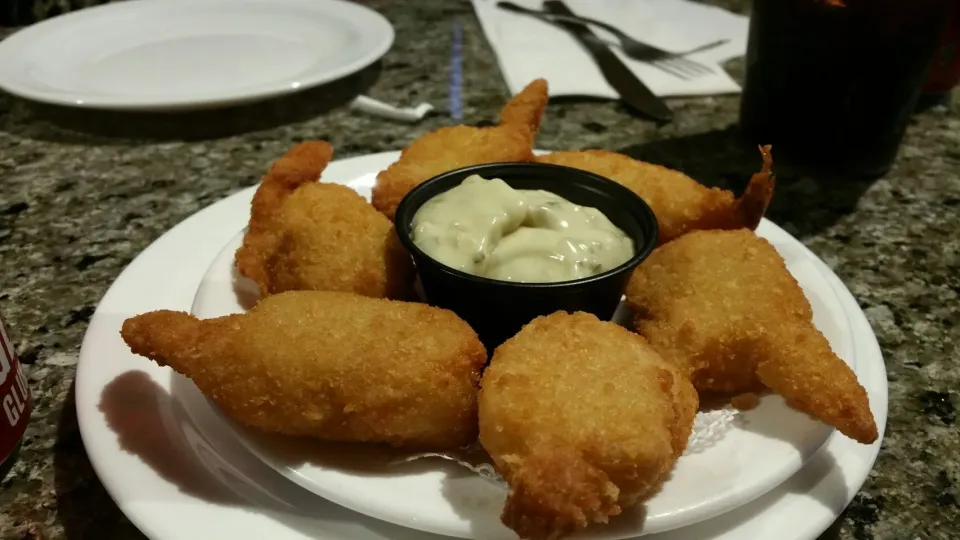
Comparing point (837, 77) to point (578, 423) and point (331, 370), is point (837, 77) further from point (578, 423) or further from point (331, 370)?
point (331, 370)

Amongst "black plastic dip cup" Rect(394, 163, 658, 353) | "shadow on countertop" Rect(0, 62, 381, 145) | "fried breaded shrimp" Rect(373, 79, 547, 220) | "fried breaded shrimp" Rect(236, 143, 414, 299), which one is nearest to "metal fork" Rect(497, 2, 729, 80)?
"shadow on countertop" Rect(0, 62, 381, 145)

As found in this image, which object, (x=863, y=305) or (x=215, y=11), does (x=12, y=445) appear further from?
(x=215, y=11)

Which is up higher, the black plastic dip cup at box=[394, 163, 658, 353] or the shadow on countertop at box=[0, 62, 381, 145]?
the black plastic dip cup at box=[394, 163, 658, 353]

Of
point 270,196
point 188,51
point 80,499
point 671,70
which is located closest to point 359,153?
point 270,196

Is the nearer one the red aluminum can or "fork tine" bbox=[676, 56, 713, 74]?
the red aluminum can

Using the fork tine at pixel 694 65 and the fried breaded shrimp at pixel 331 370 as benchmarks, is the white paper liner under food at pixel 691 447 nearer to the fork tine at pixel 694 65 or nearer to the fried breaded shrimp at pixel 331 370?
the fried breaded shrimp at pixel 331 370

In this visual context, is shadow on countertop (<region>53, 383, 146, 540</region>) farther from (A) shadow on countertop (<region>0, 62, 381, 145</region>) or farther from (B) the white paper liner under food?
(A) shadow on countertop (<region>0, 62, 381, 145</region>)

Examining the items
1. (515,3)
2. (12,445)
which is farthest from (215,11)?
(12,445)
